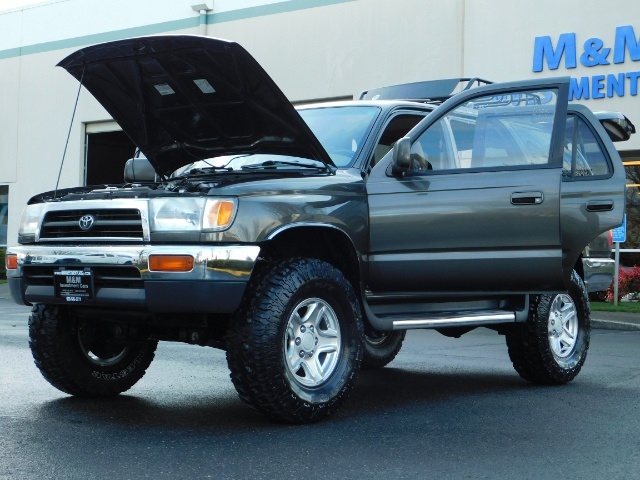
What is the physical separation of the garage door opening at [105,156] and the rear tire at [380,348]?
2132 centimetres

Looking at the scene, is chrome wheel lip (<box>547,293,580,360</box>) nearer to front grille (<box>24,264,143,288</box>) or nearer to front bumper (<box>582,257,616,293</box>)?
front bumper (<box>582,257,616,293</box>)

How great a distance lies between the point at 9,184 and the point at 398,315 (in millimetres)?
25841

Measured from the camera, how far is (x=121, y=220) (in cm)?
573

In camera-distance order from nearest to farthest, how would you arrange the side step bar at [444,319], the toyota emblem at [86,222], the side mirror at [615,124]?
the toyota emblem at [86,222] → the side step bar at [444,319] → the side mirror at [615,124]

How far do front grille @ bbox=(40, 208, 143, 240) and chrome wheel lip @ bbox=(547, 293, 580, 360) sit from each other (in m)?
3.47

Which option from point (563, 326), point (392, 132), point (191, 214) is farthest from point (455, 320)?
point (191, 214)

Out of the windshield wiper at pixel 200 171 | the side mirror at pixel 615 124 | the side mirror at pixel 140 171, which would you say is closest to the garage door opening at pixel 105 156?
the side mirror at pixel 140 171

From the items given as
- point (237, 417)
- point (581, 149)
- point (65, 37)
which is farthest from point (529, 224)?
point (65, 37)

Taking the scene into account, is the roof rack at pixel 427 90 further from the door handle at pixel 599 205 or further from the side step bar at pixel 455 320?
the side step bar at pixel 455 320

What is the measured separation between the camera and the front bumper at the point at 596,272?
8.19 meters

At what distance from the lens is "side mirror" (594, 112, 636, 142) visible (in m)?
8.36

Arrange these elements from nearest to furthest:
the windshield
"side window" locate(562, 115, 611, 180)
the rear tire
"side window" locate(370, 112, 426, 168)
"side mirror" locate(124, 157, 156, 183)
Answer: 1. the windshield
2. "side window" locate(370, 112, 426, 168)
3. "side window" locate(562, 115, 611, 180)
4. "side mirror" locate(124, 157, 156, 183)
5. the rear tire

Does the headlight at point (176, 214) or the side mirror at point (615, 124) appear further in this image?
the side mirror at point (615, 124)

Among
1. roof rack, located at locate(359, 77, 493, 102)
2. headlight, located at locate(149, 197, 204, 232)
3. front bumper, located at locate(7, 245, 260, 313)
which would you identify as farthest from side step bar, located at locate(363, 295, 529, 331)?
roof rack, located at locate(359, 77, 493, 102)
